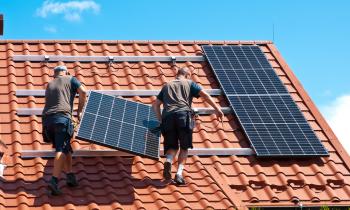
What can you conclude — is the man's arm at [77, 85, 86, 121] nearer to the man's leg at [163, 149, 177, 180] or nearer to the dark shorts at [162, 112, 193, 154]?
the dark shorts at [162, 112, 193, 154]

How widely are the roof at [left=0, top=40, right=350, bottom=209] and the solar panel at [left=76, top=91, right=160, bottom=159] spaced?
413 mm

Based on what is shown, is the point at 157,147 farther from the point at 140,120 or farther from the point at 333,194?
the point at 333,194

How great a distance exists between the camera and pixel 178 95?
1203 cm

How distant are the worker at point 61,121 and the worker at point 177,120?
4.20 ft

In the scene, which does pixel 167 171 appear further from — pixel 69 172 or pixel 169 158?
pixel 69 172

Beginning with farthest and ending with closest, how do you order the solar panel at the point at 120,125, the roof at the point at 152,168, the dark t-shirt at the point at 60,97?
1. the solar panel at the point at 120,125
2. the dark t-shirt at the point at 60,97
3. the roof at the point at 152,168

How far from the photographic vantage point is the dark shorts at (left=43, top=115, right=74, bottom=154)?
11.4m

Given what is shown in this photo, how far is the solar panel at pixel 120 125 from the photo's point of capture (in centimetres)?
1184

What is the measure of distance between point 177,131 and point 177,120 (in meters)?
0.19

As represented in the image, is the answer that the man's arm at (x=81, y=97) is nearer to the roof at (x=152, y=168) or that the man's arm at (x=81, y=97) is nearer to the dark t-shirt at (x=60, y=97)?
the dark t-shirt at (x=60, y=97)

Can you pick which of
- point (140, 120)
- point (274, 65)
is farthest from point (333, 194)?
point (274, 65)

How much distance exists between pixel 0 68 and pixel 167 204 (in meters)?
5.08

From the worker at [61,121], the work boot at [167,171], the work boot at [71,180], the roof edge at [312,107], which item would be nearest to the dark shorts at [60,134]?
the worker at [61,121]

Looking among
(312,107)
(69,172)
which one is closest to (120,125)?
(69,172)
